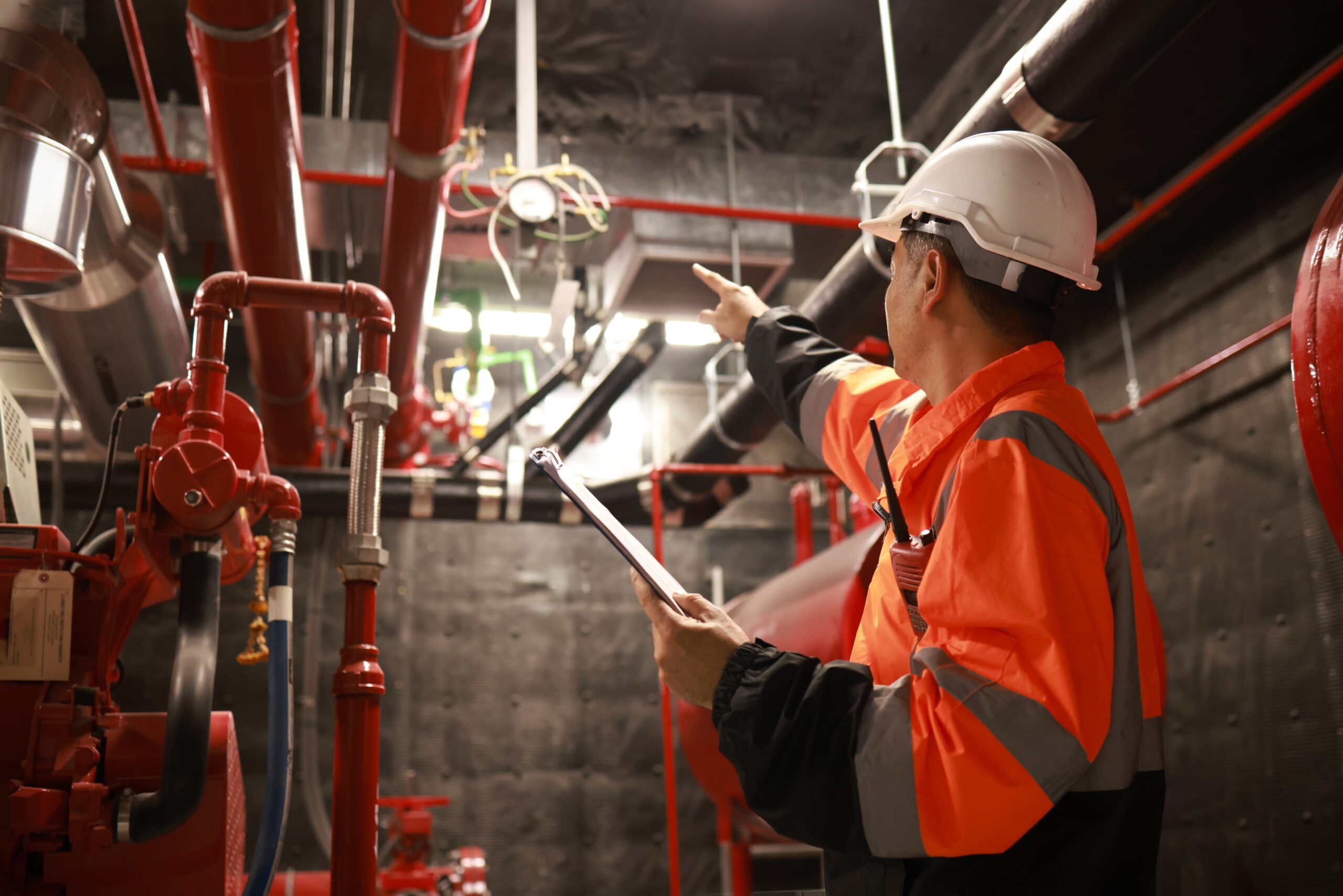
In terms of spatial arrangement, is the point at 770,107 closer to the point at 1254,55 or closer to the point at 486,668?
the point at 1254,55

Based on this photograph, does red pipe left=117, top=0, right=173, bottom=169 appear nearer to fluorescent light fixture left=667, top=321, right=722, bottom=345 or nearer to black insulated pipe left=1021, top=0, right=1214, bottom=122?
black insulated pipe left=1021, top=0, right=1214, bottom=122

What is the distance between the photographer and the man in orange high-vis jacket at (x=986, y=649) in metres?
1.08

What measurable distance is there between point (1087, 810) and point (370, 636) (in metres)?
1.34

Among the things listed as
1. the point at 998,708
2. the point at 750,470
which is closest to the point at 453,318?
the point at 750,470

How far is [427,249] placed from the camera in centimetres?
377

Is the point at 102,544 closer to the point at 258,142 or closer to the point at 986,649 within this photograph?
the point at 258,142

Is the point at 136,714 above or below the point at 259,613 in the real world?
below

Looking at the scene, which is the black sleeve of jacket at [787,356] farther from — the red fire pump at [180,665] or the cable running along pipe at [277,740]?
the cable running along pipe at [277,740]

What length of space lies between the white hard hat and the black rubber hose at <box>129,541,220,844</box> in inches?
61.8

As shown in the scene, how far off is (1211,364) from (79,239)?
372 centimetres

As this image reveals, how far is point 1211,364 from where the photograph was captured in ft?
12.4

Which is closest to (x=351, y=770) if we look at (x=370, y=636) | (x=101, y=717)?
(x=370, y=636)

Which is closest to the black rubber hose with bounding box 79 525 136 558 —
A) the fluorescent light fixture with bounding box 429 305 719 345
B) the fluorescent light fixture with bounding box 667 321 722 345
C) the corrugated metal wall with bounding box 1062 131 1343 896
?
the corrugated metal wall with bounding box 1062 131 1343 896

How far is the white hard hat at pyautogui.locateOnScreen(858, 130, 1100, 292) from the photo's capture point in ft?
4.66
